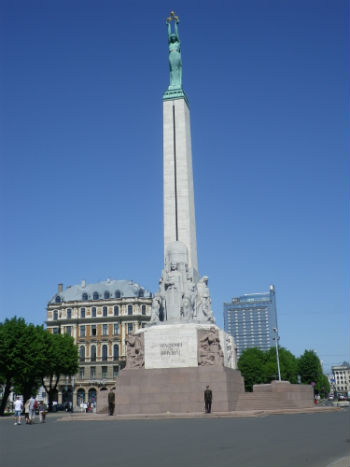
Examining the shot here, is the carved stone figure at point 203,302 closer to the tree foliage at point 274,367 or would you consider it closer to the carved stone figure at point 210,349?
the carved stone figure at point 210,349

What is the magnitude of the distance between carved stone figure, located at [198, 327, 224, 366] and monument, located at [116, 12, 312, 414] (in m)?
0.03

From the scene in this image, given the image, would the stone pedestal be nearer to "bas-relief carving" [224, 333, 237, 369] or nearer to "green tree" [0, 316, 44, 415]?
"bas-relief carving" [224, 333, 237, 369]

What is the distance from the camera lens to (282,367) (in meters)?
86.0

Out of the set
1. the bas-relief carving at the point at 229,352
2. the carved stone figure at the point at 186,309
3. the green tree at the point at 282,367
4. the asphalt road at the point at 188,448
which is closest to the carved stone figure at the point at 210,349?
the carved stone figure at the point at 186,309

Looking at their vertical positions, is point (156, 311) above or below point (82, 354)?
above

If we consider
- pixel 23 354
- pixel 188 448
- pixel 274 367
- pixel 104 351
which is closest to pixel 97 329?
pixel 104 351

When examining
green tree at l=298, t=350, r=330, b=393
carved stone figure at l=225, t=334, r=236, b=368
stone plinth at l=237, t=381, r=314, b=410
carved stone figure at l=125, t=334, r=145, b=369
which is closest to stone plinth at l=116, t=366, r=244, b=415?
carved stone figure at l=125, t=334, r=145, b=369

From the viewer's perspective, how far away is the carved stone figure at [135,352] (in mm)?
29578

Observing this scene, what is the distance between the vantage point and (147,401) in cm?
2750

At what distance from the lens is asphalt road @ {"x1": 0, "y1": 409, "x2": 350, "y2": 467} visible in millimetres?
10672

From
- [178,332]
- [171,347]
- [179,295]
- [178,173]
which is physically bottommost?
[171,347]

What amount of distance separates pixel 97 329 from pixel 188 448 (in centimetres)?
8224

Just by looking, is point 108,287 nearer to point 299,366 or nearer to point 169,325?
point 299,366

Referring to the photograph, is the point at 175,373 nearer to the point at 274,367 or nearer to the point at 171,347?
the point at 171,347
